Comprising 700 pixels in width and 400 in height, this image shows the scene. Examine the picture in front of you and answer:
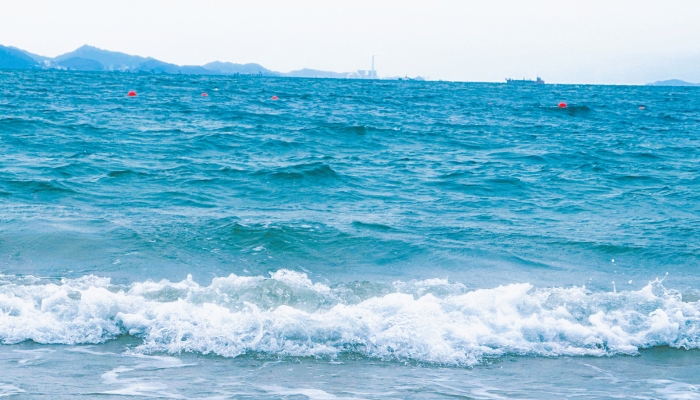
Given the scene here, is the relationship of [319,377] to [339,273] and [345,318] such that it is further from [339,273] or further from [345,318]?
[339,273]

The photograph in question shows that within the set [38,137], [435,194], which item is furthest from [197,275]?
[38,137]

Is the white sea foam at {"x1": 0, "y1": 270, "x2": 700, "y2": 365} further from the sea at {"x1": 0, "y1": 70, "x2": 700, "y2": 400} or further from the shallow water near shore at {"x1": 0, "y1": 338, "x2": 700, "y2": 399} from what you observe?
the shallow water near shore at {"x1": 0, "y1": 338, "x2": 700, "y2": 399}

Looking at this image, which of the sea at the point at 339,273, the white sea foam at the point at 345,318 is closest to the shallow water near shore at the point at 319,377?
the sea at the point at 339,273

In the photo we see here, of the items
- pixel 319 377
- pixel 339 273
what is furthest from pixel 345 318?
pixel 339 273

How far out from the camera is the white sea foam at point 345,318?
6074mm

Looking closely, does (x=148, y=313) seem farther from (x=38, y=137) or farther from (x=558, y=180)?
(x=38, y=137)

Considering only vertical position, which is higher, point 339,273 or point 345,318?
point 345,318

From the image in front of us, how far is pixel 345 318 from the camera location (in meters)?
6.52

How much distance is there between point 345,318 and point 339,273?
81.2 inches

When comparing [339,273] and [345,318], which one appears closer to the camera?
[345,318]

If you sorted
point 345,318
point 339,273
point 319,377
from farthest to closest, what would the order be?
1. point 339,273
2. point 345,318
3. point 319,377

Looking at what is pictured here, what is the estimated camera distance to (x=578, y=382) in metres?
5.43

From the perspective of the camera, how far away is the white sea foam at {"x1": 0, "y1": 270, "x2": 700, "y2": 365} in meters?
6.07

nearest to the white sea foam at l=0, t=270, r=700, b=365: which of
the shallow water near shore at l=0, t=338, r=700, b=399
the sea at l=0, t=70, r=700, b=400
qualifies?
the sea at l=0, t=70, r=700, b=400
